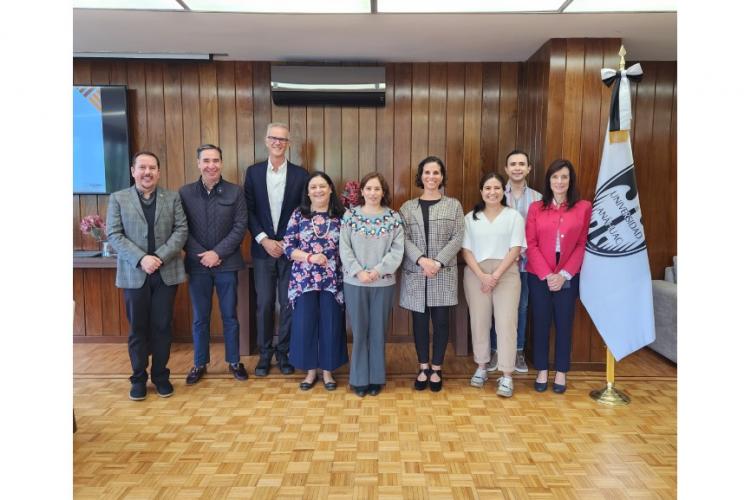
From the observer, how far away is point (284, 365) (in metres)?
3.73

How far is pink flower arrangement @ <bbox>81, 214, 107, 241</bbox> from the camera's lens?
4438 millimetres

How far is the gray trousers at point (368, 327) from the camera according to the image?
3.25 m

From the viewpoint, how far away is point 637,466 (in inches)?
94.8

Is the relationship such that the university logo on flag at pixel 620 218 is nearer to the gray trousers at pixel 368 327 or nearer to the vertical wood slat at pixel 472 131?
the gray trousers at pixel 368 327

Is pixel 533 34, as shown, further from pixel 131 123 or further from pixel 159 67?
pixel 131 123

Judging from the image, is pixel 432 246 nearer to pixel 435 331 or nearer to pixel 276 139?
pixel 435 331

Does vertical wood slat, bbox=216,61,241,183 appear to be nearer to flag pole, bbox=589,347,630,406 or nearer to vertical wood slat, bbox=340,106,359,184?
vertical wood slat, bbox=340,106,359,184

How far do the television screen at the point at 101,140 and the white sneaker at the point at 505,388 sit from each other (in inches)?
142

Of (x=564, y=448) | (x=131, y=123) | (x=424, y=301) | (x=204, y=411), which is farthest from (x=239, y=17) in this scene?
(x=564, y=448)

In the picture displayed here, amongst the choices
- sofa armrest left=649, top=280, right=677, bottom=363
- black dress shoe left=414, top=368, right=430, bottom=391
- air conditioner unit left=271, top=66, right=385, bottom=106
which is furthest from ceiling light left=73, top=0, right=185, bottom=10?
sofa armrest left=649, top=280, right=677, bottom=363

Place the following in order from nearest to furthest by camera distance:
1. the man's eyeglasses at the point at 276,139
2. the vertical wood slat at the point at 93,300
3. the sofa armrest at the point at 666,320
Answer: the man's eyeglasses at the point at 276,139 < the sofa armrest at the point at 666,320 < the vertical wood slat at the point at 93,300

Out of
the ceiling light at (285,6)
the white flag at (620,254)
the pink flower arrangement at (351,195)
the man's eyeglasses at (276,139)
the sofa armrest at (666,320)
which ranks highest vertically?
the ceiling light at (285,6)

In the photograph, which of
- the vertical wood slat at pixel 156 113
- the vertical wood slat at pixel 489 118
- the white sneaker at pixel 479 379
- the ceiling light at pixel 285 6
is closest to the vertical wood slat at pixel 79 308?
the vertical wood slat at pixel 156 113

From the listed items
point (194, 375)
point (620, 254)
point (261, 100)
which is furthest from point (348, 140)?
point (620, 254)
